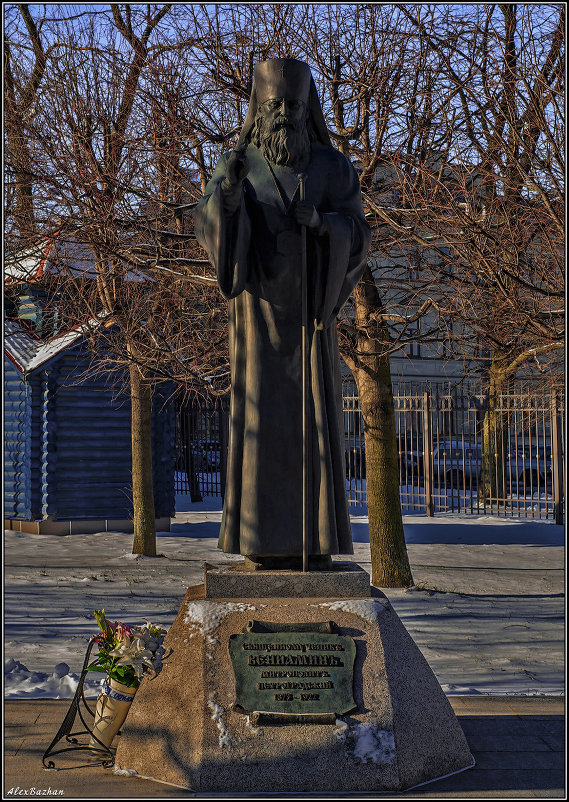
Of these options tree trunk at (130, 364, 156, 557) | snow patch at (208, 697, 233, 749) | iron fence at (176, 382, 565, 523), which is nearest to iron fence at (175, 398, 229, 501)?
iron fence at (176, 382, 565, 523)

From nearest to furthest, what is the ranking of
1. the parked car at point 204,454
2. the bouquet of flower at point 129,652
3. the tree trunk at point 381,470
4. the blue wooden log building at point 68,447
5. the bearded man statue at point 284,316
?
the bouquet of flower at point 129,652 → the bearded man statue at point 284,316 → the tree trunk at point 381,470 → the blue wooden log building at point 68,447 → the parked car at point 204,454

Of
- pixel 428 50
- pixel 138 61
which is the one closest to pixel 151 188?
pixel 138 61


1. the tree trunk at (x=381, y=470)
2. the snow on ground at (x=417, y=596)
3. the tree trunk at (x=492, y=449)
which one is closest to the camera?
the snow on ground at (x=417, y=596)

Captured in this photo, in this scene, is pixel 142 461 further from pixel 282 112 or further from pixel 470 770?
pixel 470 770

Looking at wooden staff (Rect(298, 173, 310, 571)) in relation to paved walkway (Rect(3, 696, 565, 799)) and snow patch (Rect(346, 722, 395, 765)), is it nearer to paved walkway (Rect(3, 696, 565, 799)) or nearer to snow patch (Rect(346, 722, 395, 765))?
snow patch (Rect(346, 722, 395, 765))

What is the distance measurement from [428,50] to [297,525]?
5.98 m

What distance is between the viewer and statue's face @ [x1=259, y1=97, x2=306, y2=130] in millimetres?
4914

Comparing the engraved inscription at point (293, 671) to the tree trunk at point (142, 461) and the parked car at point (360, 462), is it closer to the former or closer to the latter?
the tree trunk at point (142, 461)

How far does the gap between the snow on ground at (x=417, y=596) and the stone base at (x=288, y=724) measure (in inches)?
96.5

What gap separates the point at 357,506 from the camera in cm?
2223

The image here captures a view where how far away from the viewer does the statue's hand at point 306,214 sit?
471cm

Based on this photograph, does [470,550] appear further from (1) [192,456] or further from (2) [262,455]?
(2) [262,455]

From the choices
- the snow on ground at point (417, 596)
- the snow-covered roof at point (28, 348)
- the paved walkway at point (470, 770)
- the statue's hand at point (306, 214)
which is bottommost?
the snow on ground at point (417, 596)

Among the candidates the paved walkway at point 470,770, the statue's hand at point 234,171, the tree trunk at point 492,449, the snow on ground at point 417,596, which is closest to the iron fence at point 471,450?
the tree trunk at point 492,449
